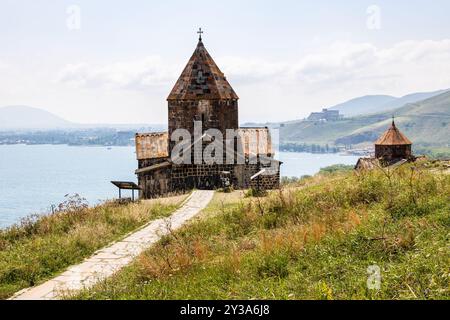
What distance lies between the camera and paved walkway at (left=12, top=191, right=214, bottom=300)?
748 centimetres

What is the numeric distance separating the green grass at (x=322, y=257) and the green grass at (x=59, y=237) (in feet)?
5.91

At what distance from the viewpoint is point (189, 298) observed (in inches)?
231

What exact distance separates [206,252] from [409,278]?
3.71 m

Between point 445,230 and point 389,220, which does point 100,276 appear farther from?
point 445,230

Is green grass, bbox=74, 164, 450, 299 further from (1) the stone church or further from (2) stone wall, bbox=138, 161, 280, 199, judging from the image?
(1) the stone church

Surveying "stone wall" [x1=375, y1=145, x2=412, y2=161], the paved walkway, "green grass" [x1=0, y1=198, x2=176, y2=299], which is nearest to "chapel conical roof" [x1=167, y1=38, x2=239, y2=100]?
"green grass" [x1=0, y1=198, x2=176, y2=299]

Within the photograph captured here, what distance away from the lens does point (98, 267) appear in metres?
8.90

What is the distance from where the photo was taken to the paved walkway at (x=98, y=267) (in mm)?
7479

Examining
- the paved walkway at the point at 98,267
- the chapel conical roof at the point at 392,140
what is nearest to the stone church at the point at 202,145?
the paved walkway at the point at 98,267

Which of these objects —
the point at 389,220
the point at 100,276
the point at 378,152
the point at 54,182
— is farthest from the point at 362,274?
the point at 54,182

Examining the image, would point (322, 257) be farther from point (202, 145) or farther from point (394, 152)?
point (394, 152)

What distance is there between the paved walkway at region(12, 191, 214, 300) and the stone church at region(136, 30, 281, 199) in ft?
33.0

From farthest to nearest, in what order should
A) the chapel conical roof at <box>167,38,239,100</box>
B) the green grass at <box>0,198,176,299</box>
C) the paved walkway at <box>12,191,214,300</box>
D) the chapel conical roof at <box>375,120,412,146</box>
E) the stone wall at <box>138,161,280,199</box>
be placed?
1. the chapel conical roof at <box>375,120,412,146</box>
2. the chapel conical roof at <box>167,38,239,100</box>
3. the stone wall at <box>138,161,280,199</box>
4. the green grass at <box>0,198,176,299</box>
5. the paved walkway at <box>12,191,214,300</box>
